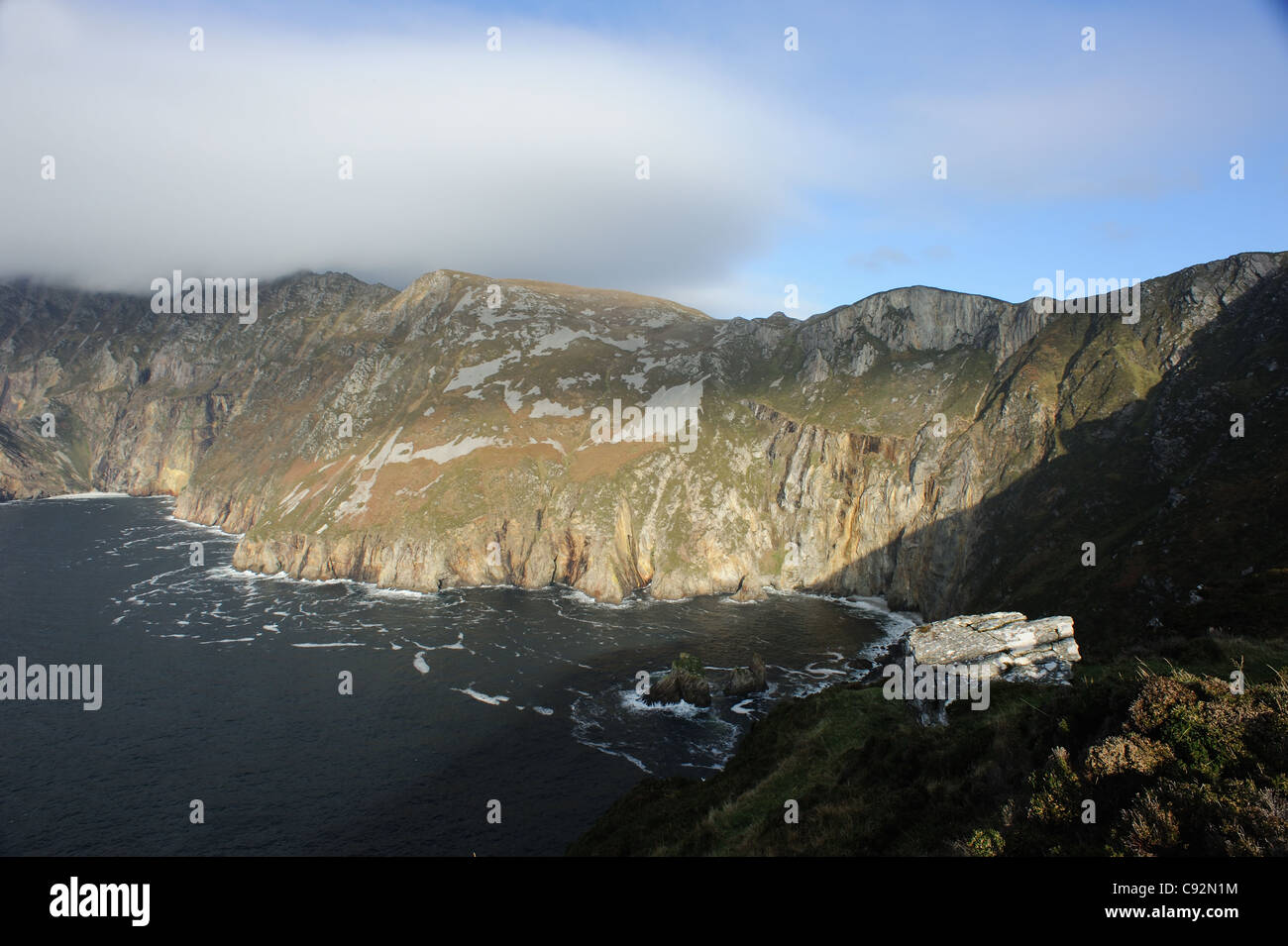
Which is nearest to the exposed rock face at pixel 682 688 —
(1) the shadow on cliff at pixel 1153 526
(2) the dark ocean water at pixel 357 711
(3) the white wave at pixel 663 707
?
(3) the white wave at pixel 663 707

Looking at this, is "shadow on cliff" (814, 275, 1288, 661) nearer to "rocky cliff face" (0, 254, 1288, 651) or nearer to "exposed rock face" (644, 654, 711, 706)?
"rocky cliff face" (0, 254, 1288, 651)

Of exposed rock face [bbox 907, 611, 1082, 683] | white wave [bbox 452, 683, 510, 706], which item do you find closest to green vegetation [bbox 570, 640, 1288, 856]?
exposed rock face [bbox 907, 611, 1082, 683]

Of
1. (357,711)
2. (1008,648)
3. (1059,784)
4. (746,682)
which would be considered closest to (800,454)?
(746,682)

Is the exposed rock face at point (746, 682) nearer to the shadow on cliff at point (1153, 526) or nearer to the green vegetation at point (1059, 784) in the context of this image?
the shadow on cliff at point (1153, 526)

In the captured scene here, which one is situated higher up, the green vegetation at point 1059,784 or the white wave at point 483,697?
the green vegetation at point 1059,784

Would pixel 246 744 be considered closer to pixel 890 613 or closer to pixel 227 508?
pixel 890 613
